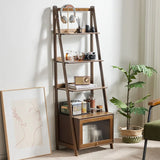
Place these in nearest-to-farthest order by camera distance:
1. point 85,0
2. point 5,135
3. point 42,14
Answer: point 5,135, point 42,14, point 85,0

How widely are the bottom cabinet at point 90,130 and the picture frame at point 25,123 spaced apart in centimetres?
20

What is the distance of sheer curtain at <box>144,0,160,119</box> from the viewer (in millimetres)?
4566

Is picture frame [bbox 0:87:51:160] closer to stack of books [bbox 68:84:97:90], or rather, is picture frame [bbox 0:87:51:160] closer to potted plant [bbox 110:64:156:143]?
stack of books [bbox 68:84:97:90]

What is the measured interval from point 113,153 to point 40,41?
4.69 ft

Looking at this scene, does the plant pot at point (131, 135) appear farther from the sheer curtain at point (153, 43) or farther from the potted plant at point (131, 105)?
the sheer curtain at point (153, 43)

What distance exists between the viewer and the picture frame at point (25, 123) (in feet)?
12.2

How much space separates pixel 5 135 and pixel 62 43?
1.17m

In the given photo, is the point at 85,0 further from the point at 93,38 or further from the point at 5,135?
the point at 5,135

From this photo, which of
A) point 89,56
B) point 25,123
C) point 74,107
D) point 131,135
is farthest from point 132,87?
point 25,123

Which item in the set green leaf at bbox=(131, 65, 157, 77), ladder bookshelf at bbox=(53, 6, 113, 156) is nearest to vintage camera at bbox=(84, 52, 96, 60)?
ladder bookshelf at bbox=(53, 6, 113, 156)

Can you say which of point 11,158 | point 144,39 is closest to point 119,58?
point 144,39

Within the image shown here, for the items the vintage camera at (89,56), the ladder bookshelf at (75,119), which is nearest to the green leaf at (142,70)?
the ladder bookshelf at (75,119)

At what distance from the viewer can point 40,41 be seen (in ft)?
13.0

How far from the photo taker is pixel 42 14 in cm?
395
